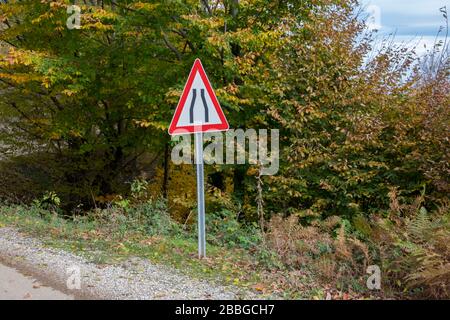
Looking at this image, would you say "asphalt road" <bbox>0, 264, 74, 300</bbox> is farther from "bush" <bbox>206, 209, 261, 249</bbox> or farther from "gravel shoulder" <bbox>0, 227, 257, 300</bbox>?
"bush" <bbox>206, 209, 261, 249</bbox>

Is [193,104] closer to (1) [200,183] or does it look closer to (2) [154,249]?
(1) [200,183]

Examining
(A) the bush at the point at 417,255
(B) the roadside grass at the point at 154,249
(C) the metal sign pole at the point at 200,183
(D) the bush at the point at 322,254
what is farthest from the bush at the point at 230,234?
(A) the bush at the point at 417,255

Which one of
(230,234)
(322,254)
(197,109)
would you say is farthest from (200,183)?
(230,234)

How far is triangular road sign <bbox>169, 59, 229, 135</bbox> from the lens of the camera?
20.4ft

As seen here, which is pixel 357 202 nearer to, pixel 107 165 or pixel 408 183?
pixel 408 183

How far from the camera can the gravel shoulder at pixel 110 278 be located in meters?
5.09

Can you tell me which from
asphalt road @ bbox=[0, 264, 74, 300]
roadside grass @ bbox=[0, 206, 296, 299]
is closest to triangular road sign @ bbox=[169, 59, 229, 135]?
roadside grass @ bbox=[0, 206, 296, 299]

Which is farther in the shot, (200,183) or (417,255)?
(200,183)

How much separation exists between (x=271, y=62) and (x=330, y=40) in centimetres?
156

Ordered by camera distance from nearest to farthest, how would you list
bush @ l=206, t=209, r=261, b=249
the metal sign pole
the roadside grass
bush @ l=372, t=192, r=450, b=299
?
1. bush @ l=372, t=192, r=450, b=299
2. the roadside grass
3. the metal sign pole
4. bush @ l=206, t=209, r=261, b=249

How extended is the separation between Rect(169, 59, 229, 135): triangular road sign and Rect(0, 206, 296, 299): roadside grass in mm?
1744

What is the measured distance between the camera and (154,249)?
6.84 m

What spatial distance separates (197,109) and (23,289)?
9.65ft
